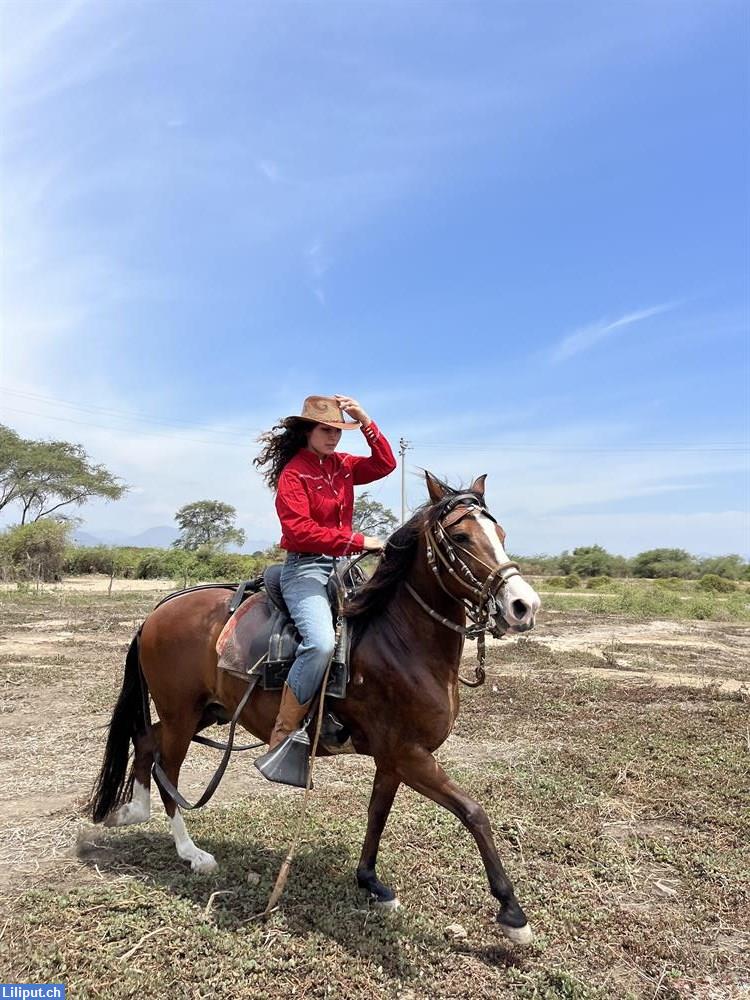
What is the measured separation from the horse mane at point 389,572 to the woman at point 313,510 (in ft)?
0.46

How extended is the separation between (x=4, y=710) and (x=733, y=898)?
802 cm

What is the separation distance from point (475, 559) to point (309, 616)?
40.2 inches

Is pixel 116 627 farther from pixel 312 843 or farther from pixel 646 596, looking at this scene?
pixel 646 596

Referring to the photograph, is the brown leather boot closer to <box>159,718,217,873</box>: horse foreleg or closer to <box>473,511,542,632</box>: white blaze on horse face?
<box>159,718,217,873</box>: horse foreleg

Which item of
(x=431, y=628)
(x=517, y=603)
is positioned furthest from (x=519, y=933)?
(x=517, y=603)

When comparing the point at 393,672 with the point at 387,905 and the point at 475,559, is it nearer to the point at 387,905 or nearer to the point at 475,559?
the point at 475,559

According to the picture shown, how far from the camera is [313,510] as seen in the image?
12.8ft

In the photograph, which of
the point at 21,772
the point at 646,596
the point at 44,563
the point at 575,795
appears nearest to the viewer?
the point at 575,795

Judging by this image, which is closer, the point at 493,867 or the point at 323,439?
the point at 493,867

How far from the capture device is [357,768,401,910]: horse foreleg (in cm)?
377

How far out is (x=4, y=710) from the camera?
26.4ft

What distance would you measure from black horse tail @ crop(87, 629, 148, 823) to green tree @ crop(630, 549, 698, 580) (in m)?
58.4

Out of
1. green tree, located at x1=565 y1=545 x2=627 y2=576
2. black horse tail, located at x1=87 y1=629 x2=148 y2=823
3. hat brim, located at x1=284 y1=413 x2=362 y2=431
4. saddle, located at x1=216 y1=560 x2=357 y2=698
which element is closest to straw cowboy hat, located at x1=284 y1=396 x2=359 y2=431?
hat brim, located at x1=284 y1=413 x2=362 y2=431

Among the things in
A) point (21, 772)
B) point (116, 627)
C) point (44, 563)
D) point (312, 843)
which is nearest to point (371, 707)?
point (312, 843)
